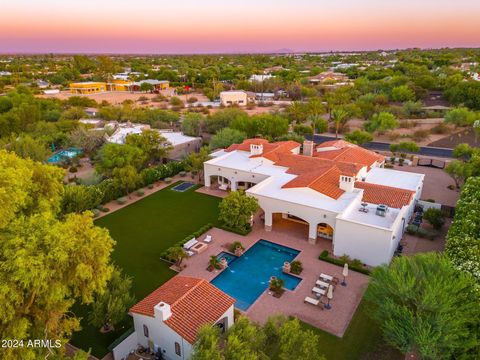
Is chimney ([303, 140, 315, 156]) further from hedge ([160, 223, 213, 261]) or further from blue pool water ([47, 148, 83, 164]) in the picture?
blue pool water ([47, 148, 83, 164])

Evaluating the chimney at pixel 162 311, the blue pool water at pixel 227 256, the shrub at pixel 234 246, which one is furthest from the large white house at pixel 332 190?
the chimney at pixel 162 311

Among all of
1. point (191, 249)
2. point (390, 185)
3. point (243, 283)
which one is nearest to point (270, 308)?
point (243, 283)

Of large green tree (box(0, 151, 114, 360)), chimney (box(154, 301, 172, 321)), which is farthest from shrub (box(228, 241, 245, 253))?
large green tree (box(0, 151, 114, 360))

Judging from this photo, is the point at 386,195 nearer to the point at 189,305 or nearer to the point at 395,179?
the point at 395,179

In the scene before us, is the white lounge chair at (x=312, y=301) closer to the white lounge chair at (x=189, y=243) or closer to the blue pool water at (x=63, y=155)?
the white lounge chair at (x=189, y=243)

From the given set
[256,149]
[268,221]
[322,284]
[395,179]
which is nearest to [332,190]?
[268,221]

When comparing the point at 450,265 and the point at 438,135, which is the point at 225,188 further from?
the point at 438,135
